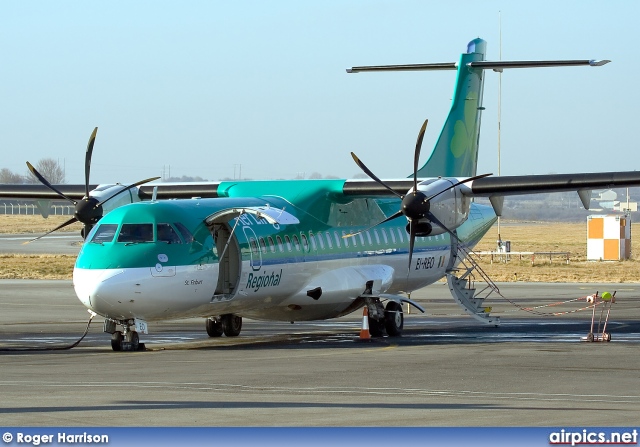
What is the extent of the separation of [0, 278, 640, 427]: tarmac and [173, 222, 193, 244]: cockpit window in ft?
6.77

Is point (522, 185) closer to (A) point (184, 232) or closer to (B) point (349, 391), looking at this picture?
(A) point (184, 232)

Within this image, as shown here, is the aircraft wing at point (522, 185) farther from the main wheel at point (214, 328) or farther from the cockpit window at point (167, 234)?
the cockpit window at point (167, 234)

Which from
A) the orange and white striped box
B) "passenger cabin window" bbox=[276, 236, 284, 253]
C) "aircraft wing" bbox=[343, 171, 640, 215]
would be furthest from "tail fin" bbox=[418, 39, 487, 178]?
the orange and white striped box

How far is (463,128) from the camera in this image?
30.0 metres

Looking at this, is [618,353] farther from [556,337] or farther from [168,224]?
[168,224]

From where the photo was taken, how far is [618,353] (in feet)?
62.0

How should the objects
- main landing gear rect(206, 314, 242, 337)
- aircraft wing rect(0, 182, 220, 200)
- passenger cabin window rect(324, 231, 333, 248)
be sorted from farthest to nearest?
aircraft wing rect(0, 182, 220, 200), passenger cabin window rect(324, 231, 333, 248), main landing gear rect(206, 314, 242, 337)

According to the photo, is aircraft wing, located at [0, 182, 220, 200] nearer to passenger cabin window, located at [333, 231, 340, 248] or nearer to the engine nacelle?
passenger cabin window, located at [333, 231, 340, 248]

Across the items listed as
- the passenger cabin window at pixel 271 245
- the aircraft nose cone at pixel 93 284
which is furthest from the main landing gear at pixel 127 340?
the passenger cabin window at pixel 271 245

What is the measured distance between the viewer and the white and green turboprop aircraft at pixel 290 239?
19.6m

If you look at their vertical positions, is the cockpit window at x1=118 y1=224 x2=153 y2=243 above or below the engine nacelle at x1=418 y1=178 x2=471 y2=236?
below

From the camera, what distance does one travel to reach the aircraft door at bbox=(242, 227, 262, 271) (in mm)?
21484

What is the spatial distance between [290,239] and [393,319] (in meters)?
3.23

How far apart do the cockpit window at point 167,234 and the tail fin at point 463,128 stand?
408 inches
